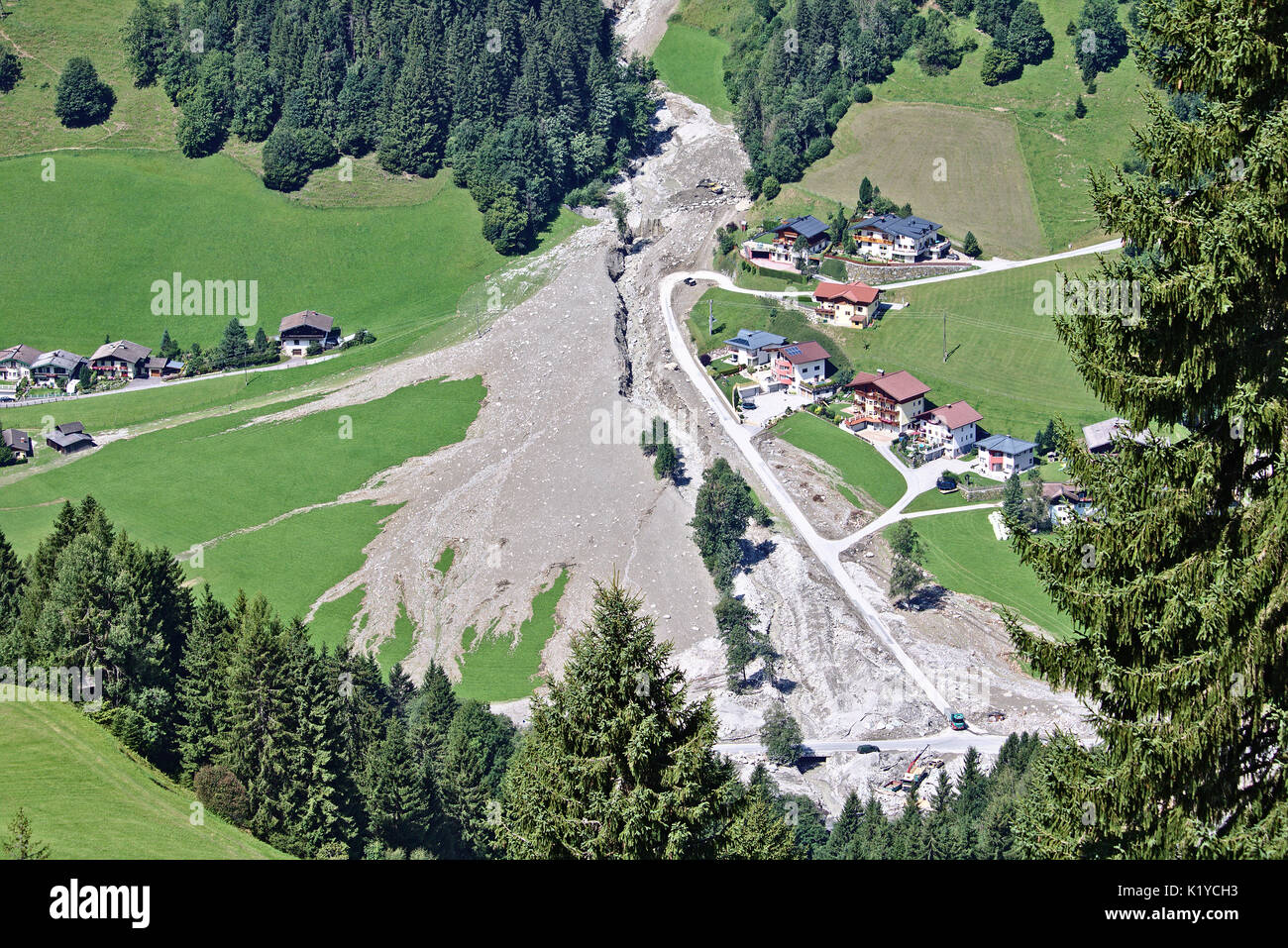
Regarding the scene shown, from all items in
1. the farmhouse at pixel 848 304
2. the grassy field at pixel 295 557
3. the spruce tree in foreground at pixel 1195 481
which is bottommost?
the grassy field at pixel 295 557

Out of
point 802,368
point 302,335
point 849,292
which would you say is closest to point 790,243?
point 849,292

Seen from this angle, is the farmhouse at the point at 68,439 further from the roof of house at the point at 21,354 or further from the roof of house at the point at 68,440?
the roof of house at the point at 21,354

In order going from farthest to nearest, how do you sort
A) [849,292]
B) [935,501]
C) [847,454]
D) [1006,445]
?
1. [849,292]
2. [847,454]
3. [1006,445]
4. [935,501]

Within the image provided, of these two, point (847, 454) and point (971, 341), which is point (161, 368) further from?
point (971, 341)

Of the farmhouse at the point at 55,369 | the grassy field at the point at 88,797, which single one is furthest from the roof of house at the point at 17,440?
the grassy field at the point at 88,797

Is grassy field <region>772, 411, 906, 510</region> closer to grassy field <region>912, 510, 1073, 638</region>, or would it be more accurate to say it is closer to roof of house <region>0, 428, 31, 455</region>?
grassy field <region>912, 510, 1073, 638</region>

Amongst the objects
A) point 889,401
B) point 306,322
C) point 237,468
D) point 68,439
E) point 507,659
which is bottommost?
point 507,659

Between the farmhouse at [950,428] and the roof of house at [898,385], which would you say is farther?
the roof of house at [898,385]
